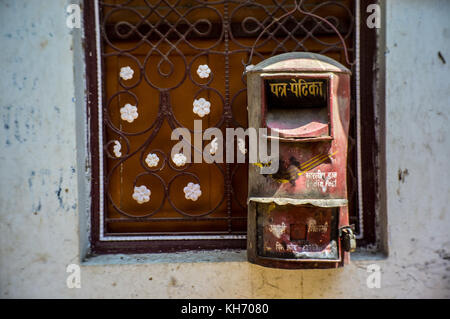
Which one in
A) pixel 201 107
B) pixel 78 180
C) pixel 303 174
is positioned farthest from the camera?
Answer: pixel 201 107

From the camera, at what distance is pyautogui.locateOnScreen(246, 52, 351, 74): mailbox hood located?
75.9 inches

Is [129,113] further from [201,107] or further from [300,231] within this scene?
[300,231]

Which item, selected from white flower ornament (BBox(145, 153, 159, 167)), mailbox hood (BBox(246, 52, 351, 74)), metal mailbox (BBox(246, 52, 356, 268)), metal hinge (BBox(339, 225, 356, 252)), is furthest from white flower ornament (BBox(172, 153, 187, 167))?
metal hinge (BBox(339, 225, 356, 252))

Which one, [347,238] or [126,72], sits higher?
[126,72]

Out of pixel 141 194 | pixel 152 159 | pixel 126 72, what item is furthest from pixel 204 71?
pixel 141 194

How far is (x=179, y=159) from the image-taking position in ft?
8.25

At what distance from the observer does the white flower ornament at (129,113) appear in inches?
99.2

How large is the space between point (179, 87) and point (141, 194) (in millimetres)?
803

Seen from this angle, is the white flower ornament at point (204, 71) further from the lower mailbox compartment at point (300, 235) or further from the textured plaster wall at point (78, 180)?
the lower mailbox compartment at point (300, 235)

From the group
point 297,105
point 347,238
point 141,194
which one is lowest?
point 347,238

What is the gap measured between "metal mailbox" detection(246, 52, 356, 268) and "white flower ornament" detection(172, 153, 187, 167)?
0.71 metres

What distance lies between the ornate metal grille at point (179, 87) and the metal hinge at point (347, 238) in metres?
0.55

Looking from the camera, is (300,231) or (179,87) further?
(179,87)

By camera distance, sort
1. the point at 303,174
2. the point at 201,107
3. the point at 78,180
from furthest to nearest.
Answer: the point at 201,107, the point at 78,180, the point at 303,174
